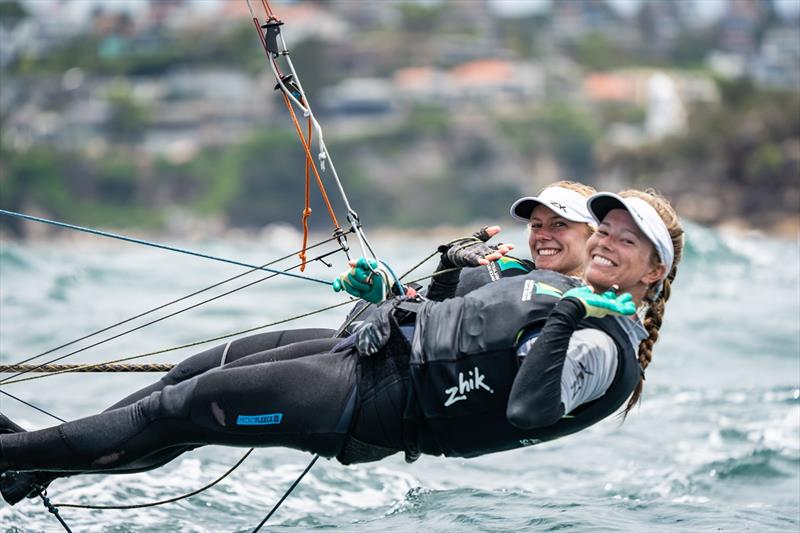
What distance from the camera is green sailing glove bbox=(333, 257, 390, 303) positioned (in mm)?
3604

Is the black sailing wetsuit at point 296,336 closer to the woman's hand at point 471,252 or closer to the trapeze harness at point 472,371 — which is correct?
the woman's hand at point 471,252

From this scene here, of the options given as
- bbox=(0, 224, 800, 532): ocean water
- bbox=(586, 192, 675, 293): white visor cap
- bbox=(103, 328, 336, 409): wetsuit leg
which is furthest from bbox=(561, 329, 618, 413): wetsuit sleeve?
bbox=(0, 224, 800, 532): ocean water

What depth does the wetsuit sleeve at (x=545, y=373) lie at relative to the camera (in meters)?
3.18

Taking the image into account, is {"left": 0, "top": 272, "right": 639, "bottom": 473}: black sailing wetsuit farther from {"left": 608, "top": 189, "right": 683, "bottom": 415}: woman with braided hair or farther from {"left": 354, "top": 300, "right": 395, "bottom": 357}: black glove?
{"left": 608, "top": 189, "right": 683, "bottom": 415}: woman with braided hair

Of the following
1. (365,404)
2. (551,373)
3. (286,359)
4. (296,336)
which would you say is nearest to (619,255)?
(551,373)

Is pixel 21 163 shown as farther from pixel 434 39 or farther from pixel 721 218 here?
pixel 721 218

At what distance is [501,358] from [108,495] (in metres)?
2.77

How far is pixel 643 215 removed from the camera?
346 cm

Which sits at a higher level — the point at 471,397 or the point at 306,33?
the point at 306,33

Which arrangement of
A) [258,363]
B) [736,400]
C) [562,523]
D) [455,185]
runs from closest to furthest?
[258,363] → [562,523] → [736,400] → [455,185]

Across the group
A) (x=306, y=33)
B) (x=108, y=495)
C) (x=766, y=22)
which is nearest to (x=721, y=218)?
(x=306, y=33)

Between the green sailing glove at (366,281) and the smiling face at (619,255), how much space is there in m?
0.61

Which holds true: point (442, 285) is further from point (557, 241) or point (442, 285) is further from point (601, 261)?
point (601, 261)

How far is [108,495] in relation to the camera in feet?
18.0
